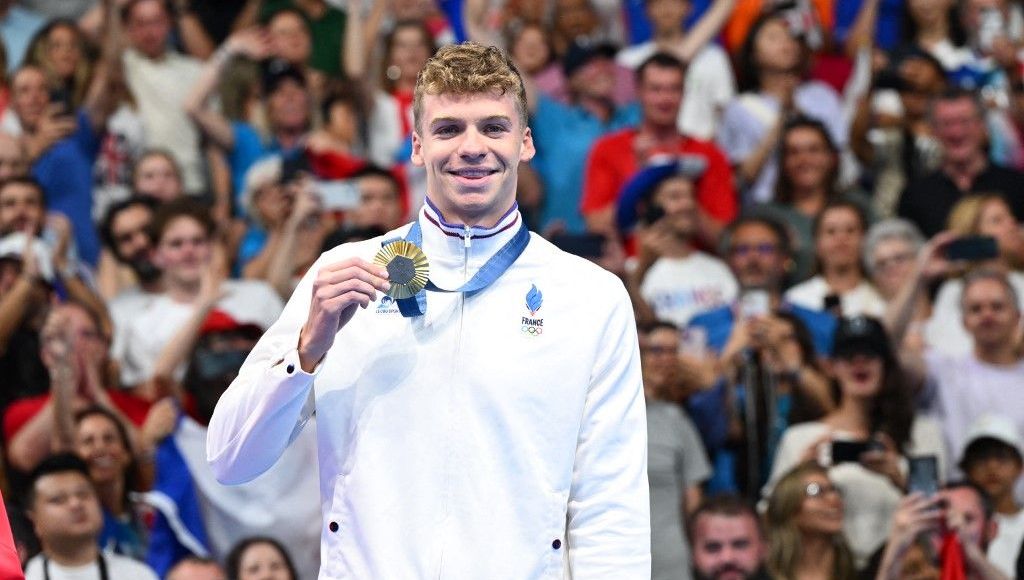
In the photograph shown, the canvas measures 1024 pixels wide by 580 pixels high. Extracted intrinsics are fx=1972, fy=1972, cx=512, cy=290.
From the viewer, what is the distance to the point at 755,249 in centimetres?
970

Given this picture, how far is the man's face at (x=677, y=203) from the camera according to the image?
31.7 feet

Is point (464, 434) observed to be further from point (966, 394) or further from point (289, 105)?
point (289, 105)

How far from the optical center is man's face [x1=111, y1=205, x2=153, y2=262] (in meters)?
9.38

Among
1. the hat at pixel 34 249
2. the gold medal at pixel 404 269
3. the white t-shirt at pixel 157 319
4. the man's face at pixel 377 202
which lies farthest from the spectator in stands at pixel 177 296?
the gold medal at pixel 404 269

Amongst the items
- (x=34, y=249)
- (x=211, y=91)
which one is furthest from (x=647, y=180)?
(x=34, y=249)

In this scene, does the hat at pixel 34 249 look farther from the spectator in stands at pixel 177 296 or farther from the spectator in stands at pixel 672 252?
the spectator in stands at pixel 672 252

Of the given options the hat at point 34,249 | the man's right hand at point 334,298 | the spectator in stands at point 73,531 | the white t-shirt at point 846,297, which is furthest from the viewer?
the white t-shirt at point 846,297

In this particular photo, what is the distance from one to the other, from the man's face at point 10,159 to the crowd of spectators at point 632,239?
0.01 meters

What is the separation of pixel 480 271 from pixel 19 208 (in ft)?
17.7

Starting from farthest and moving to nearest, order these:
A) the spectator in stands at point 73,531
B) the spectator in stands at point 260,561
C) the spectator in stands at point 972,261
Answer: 1. the spectator in stands at point 972,261
2. the spectator in stands at point 260,561
3. the spectator in stands at point 73,531

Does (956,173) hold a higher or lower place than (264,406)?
higher

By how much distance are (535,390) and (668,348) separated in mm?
4368

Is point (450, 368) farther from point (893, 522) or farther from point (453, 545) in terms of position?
point (893, 522)

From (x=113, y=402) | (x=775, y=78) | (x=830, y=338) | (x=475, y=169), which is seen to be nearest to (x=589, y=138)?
(x=775, y=78)
